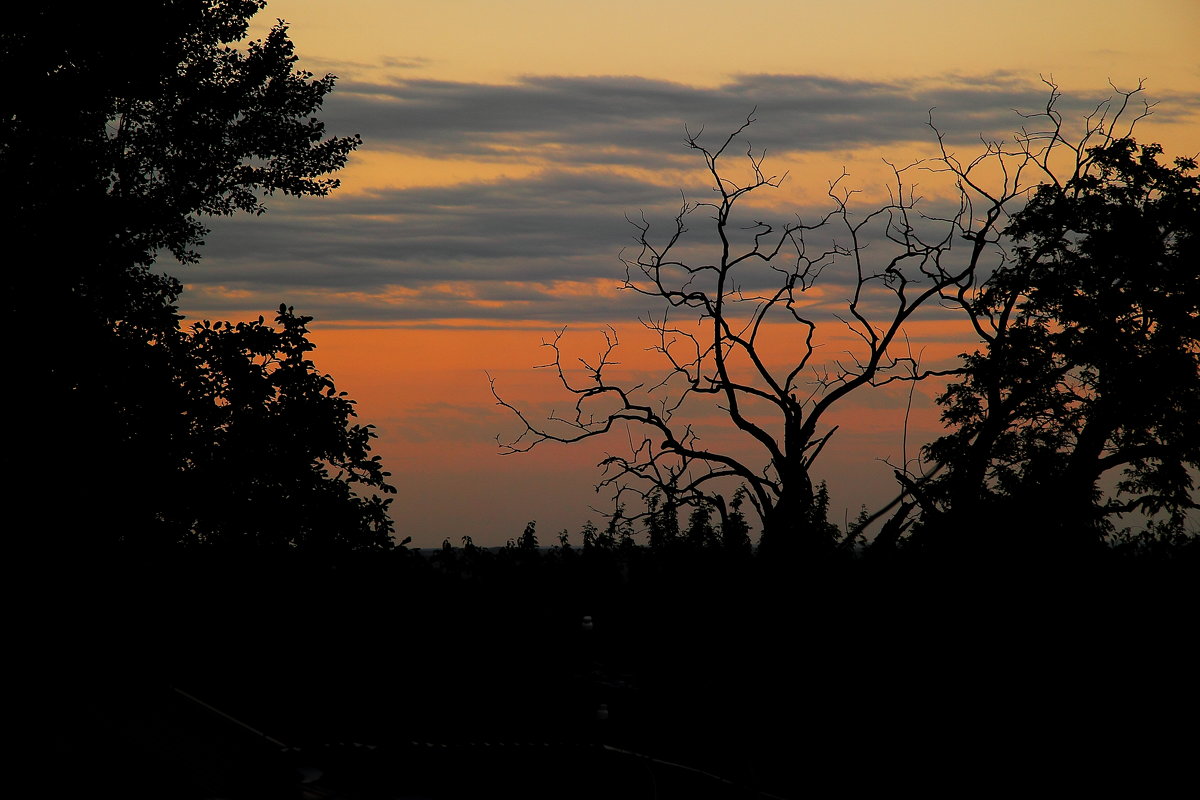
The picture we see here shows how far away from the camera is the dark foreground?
11.2 meters

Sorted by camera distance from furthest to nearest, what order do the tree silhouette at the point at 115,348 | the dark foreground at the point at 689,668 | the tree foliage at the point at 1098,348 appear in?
the tree foliage at the point at 1098,348 → the tree silhouette at the point at 115,348 → the dark foreground at the point at 689,668

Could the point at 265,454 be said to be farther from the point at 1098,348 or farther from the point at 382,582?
the point at 1098,348

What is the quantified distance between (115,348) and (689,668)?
325 inches

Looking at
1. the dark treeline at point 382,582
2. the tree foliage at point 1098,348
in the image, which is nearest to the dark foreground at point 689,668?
the dark treeline at point 382,582

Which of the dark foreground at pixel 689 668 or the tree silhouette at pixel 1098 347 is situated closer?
the dark foreground at pixel 689 668

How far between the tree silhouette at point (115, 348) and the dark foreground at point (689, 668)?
3.93 ft

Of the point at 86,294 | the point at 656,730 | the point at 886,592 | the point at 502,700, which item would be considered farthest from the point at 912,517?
the point at 86,294

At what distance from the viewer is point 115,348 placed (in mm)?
14008

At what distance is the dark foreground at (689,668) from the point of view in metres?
11.2

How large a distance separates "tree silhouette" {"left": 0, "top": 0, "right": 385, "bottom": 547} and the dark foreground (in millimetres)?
1199

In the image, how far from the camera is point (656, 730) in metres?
14.0

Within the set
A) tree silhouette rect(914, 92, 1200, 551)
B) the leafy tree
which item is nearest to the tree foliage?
tree silhouette rect(914, 92, 1200, 551)

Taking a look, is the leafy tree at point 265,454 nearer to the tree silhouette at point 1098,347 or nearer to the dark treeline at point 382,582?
the dark treeline at point 382,582

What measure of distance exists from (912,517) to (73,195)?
14724 millimetres
